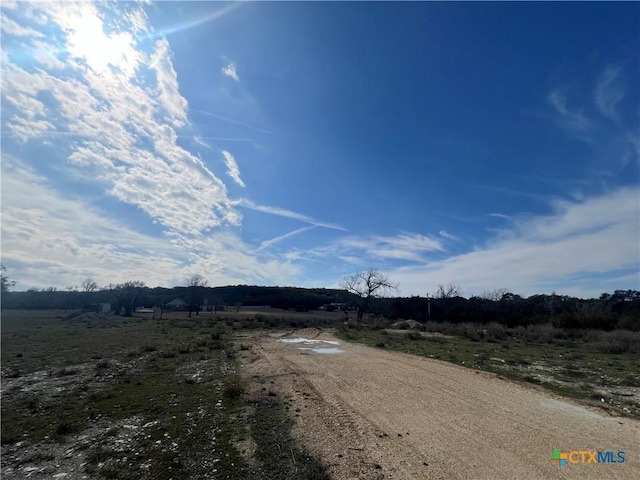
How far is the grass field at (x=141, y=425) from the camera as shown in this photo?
6.60 m

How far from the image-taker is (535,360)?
1897 centimetres

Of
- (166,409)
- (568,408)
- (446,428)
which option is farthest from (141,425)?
(568,408)

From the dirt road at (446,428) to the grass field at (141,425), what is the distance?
102cm

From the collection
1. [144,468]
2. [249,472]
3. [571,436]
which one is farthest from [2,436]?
[571,436]

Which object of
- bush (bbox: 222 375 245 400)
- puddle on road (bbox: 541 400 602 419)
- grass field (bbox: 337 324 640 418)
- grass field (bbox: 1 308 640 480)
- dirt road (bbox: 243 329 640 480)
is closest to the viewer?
dirt road (bbox: 243 329 640 480)

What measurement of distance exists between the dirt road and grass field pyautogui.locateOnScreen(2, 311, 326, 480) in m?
1.02

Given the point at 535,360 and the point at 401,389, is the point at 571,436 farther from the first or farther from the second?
the point at 535,360

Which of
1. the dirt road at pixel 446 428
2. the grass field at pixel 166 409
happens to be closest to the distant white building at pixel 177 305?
the grass field at pixel 166 409

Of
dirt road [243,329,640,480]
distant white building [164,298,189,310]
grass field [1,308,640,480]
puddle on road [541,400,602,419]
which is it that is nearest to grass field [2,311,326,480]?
grass field [1,308,640,480]

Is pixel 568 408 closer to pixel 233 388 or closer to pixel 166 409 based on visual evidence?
pixel 233 388

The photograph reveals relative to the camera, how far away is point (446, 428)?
316 inches

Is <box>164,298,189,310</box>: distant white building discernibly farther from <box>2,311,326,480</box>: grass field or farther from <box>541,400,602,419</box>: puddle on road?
<box>541,400,602,419</box>: puddle on road

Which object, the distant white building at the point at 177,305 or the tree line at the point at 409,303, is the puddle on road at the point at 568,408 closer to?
the tree line at the point at 409,303

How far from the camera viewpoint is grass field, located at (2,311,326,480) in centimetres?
660
